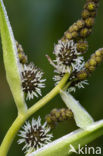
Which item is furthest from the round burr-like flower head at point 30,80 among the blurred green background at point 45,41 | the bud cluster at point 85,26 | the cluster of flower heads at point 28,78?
the blurred green background at point 45,41

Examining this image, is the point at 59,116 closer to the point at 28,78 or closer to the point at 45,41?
the point at 28,78

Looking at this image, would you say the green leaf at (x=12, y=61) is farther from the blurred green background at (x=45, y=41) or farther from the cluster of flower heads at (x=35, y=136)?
the blurred green background at (x=45, y=41)

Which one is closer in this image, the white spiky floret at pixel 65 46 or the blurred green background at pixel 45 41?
the white spiky floret at pixel 65 46

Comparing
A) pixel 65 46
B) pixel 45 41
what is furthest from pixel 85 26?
pixel 45 41

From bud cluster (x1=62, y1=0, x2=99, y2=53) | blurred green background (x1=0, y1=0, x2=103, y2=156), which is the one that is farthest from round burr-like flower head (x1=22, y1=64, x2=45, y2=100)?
blurred green background (x1=0, y1=0, x2=103, y2=156)

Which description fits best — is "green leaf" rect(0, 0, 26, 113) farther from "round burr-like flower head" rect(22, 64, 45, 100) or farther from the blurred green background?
the blurred green background

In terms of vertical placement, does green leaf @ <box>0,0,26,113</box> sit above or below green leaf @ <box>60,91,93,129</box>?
above
